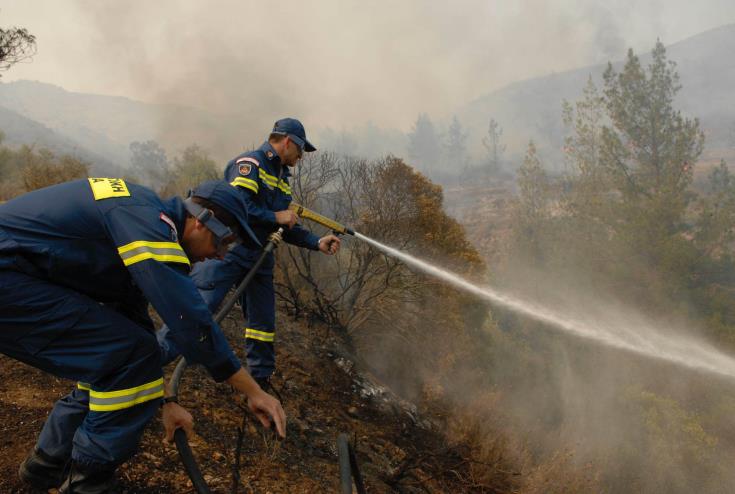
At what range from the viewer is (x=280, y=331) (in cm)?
669

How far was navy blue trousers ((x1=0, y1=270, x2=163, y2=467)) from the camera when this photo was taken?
162cm

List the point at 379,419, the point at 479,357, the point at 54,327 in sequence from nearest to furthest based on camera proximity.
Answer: the point at 54,327
the point at 379,419
the point at 479,357

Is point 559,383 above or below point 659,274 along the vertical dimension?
below

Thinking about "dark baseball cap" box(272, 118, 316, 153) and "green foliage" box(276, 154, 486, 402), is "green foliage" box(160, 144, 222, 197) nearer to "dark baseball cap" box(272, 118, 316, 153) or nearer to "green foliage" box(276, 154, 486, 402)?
"green foliage" box(276, 154, 486, 402)

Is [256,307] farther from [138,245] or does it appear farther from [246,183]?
[138,245]

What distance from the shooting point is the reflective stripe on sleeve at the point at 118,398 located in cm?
171

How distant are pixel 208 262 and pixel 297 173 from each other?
7.52m

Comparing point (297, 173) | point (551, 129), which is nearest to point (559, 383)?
point (297, 173)

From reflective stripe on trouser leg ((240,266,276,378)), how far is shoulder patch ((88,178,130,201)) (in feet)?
6.61

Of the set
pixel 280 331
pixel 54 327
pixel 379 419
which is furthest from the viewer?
pixel 280 331

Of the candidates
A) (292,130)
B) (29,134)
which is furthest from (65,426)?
(29,134)

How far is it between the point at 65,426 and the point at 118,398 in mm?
517

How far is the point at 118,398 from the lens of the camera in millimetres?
1716

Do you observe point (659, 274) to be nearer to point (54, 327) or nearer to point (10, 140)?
point (54, 327)
